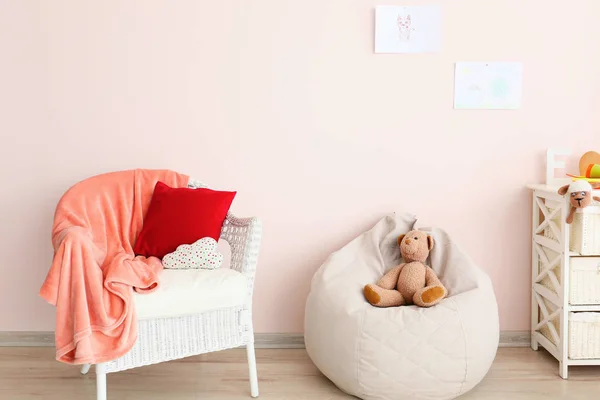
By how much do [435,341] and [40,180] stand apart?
207 cm

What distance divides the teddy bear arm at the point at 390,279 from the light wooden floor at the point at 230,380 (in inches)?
19.6

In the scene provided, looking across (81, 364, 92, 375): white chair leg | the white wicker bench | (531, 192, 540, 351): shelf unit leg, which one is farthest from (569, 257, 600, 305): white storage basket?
(81, 364, 92, 375): white chair leg

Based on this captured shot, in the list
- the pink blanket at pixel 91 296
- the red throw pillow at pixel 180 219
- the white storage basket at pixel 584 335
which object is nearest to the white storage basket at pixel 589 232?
the white storage basket at pixel 584 335

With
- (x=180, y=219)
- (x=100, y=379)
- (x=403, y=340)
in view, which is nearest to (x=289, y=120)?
(x=180, y=219)

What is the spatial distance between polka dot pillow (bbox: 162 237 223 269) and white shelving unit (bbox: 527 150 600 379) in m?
1.52

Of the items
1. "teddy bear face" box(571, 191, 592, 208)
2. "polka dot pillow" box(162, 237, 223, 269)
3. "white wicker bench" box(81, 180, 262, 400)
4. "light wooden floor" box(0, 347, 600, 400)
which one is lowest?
"light wooden floor" box(0, 347, 600, 400)

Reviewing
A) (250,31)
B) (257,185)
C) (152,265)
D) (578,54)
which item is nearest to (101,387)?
(152,265)

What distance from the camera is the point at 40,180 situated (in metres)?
3.03

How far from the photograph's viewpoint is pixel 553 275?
2.77 metres

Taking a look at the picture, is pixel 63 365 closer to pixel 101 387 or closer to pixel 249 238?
pixel 101 387

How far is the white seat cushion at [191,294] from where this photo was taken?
2.22 m

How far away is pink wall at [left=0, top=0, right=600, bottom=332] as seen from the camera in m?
2.97

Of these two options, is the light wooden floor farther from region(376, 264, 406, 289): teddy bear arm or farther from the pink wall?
region(376, 264, 406, 289): teddy bear arm

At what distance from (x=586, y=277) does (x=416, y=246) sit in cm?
75
